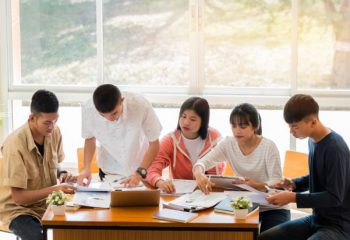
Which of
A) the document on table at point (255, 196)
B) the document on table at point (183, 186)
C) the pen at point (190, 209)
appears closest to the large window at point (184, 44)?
the document on table at point (183, 186)

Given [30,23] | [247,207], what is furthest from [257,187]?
[30,23]

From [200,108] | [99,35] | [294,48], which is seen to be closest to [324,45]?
[294,48]

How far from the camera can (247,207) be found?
9.82 ft

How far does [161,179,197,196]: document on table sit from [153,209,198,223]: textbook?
0.31m

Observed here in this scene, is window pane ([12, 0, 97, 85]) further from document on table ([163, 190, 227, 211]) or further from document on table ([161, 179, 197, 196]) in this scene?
document on table ([163, 190, 227, 211])

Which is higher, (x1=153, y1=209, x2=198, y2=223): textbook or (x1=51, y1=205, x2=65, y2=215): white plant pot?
(x1=51, y1=205, x2=65, y2=215): white plant pot

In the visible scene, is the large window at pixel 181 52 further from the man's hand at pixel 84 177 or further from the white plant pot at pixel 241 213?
the white plant pot at pixel 241 213

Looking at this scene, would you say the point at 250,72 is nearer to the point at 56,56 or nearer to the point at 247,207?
the point at 56,56

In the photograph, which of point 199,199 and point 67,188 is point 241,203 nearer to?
point 199,199

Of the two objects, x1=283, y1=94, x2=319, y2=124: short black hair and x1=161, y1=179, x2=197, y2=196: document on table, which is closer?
x1=283, y1=94, x2=319, y2=124: short black hair

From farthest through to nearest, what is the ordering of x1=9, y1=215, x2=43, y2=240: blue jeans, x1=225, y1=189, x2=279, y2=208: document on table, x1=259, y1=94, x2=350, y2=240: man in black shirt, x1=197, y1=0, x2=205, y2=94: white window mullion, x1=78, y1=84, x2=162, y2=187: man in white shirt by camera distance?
x1=197, y1=0, x2=205, y2=94: white window mullion
x1=78, y1=84, x2=162, y2=187: man in white shirt
x1=9, y1=215, x2=43, y2=240: blue jeans
x1=225, y1=189, x2=279, y2=208: document on table
x1=259, y1=94, x2=350, y2=240: man in black shirt

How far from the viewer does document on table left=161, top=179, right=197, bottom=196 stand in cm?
339

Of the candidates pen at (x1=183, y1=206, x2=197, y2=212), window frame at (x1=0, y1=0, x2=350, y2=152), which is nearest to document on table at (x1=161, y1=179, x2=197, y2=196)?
pen at (x1=183, y1=206, x2=197, y2=212)

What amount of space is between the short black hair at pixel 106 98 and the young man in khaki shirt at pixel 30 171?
0.25m
